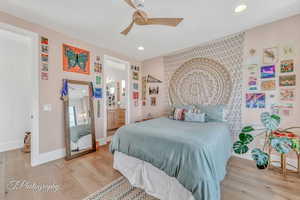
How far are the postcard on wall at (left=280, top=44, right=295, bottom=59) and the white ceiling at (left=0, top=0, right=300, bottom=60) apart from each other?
52cm

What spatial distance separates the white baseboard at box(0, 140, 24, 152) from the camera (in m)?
2.81

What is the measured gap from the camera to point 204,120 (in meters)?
2.60

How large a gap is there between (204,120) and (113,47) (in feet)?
9.52

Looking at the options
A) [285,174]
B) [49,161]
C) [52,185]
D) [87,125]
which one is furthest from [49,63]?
[285,174]

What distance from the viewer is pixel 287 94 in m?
2.16

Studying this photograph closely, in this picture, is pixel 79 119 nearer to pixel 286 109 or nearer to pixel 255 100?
pixel 255 100

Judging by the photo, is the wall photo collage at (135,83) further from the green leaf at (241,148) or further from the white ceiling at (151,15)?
the green leaf at (241,148)

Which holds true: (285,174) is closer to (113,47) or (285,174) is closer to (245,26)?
(245,26)

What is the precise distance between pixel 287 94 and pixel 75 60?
422cm

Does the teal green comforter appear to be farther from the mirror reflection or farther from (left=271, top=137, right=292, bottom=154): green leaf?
the mirror reflection

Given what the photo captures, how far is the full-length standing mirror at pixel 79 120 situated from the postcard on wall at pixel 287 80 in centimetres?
388

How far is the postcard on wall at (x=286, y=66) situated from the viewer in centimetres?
213

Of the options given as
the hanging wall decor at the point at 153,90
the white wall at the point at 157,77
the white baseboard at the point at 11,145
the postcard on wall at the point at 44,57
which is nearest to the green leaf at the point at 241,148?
the white wall at the point at 157,77

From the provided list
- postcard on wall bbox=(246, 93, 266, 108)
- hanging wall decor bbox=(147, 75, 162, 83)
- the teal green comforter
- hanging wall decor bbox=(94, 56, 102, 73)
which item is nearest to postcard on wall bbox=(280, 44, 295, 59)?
postcard on wall bbox=(246, 93, 266, 108)
